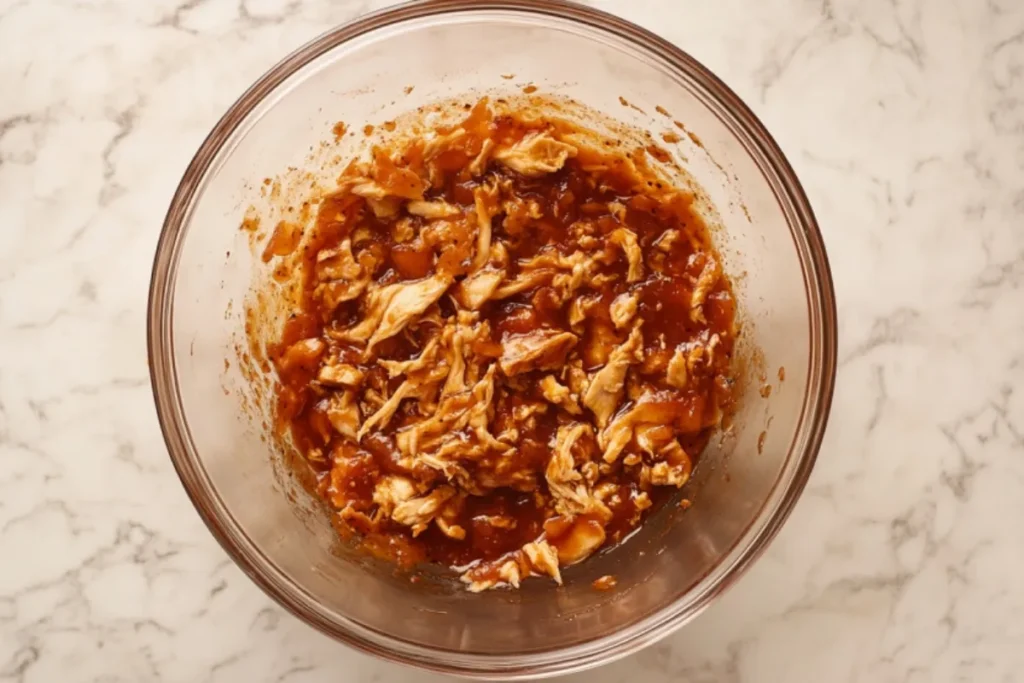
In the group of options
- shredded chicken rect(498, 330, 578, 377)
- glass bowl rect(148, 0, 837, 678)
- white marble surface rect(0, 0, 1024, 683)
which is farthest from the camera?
white marble surface rect(0, 0, 1024, 683)

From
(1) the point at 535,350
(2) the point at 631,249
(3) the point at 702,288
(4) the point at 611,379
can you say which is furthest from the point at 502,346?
(3) the point at 702,288

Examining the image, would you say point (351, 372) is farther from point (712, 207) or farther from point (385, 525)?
point (712, 207)

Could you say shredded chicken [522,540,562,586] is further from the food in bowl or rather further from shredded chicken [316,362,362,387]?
shredded chicken [316,362,362,387]

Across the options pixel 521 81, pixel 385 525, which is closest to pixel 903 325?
pixel 521 81

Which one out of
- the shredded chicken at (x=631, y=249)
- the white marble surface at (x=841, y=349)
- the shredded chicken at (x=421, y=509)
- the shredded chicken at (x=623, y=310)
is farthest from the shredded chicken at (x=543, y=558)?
the shredded chicken at (x=631, y=249)

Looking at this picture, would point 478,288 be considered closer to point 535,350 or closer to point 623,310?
point 535,350

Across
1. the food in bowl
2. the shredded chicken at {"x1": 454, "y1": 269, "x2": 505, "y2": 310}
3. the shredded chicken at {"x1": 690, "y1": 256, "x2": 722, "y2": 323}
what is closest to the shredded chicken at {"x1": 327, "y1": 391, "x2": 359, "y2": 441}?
the food in bowl

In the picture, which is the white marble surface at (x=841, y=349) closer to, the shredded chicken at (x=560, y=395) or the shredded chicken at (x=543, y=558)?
the shredded chicken at (x=543, y=558)
